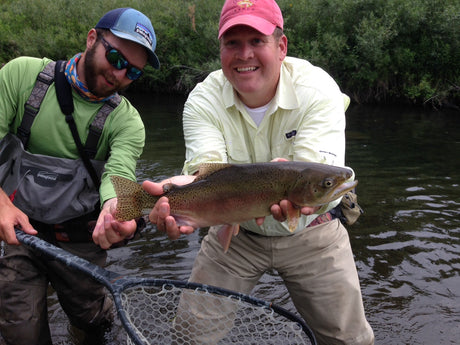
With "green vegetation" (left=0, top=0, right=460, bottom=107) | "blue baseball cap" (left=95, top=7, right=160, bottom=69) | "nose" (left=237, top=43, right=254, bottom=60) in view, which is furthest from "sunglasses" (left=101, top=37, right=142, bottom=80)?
"green vegetation" (left=0, top=0, right=460, bottom=107)

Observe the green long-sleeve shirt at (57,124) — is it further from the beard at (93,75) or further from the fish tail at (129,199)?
the fish tail at (129,199)

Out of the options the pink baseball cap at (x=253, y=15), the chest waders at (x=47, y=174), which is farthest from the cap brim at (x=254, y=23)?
the chest waders at (x=47, y=174)

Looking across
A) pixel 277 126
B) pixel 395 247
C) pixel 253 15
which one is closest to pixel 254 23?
pixel 253 15

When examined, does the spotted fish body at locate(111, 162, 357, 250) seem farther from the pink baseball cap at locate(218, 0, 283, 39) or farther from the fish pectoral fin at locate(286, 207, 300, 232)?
the pink baseball cap at locate(218, 0, 283, 39)

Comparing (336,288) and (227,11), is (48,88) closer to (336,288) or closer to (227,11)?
(227,11)

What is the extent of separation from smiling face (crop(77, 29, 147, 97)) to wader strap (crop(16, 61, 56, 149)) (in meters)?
0.28

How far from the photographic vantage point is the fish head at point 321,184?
2578 mm

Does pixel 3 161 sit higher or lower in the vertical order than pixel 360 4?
lower

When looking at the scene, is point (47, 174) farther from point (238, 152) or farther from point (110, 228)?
point (238, 152)

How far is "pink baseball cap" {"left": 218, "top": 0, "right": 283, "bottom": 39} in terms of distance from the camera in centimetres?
300

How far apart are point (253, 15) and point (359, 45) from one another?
53.6ft

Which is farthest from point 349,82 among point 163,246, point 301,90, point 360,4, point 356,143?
point 301,90

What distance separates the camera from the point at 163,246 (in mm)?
6246

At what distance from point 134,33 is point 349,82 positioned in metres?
16.1
